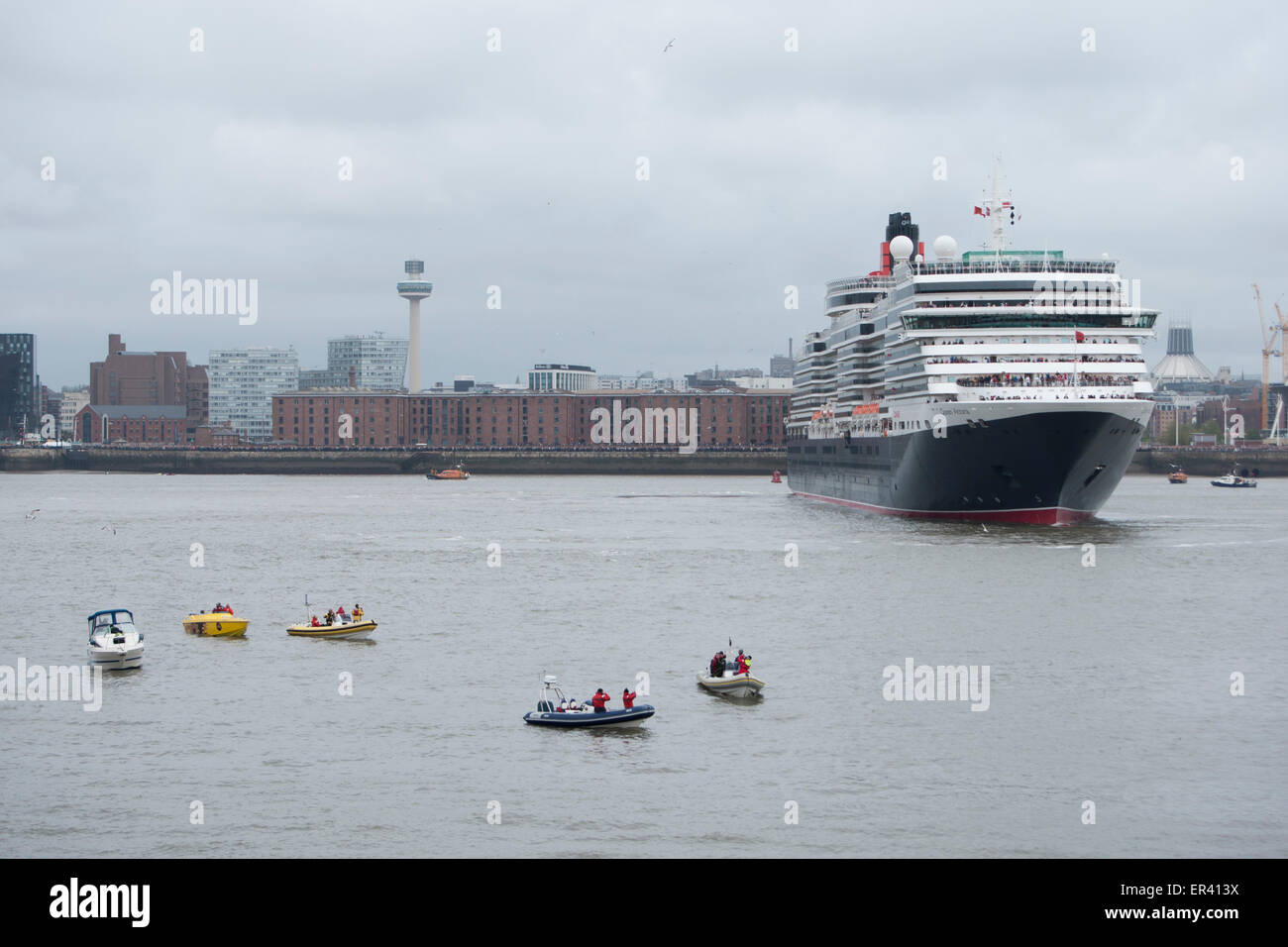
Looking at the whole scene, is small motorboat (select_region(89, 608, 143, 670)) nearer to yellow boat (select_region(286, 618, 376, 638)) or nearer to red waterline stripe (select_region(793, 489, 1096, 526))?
yellow boat (select_region(286, 618, 376, 638))

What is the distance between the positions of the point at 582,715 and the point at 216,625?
20.1m

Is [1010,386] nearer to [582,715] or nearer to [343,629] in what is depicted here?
[343,629]

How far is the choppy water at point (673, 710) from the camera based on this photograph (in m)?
26.1

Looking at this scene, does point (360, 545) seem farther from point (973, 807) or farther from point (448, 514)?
point (973, 807)

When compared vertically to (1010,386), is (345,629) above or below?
below

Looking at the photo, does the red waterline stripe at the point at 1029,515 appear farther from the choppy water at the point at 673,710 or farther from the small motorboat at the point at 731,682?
the small motorboat at the point at 731,682

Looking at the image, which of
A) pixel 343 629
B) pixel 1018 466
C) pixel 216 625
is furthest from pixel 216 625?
pixel 1018 466

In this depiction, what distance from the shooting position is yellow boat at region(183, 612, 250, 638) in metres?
48.1

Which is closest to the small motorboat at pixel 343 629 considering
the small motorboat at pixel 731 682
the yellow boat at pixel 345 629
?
the yellow boat at pixel 345 629

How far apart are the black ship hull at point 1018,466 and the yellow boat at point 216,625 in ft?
144

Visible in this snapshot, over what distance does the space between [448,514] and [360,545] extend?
3570cm

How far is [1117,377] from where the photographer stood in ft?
261

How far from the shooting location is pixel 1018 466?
77438mm
